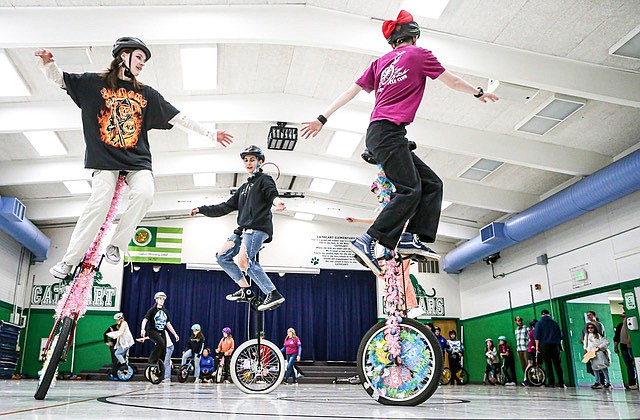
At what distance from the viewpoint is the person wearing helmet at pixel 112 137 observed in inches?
106

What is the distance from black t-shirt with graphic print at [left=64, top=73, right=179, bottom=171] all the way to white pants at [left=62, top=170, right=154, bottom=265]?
7 cm

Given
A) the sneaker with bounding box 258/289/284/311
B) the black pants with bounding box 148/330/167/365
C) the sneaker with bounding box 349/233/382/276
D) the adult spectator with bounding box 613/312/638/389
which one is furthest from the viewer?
the adult spectator with bounding box 613/312/638/389

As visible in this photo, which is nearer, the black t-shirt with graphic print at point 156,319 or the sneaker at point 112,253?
the sneaker at point 112,253

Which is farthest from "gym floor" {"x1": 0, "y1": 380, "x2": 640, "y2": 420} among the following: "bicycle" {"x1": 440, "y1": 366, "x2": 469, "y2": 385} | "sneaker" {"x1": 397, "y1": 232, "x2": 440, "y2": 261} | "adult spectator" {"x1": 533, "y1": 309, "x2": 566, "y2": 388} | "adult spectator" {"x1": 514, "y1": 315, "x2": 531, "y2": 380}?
"bicycle" {"x1": 440, "y1": 366, "x2": 469, "y2": 385}

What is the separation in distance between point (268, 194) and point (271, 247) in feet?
44.4

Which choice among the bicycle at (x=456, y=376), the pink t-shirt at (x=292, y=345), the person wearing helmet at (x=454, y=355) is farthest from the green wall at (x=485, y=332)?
the pink t-shirt at (x=292, y=345)

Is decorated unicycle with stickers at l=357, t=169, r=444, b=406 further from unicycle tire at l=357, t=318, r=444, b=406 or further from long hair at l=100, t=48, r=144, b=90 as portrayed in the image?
long hair at l=100, t=48, r=144, b=90

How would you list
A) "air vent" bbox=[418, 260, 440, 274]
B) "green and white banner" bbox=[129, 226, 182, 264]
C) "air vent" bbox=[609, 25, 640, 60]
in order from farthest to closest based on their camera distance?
1. "air vent" bbox=[418, 260, 440, 274]
2. "green and white banner" bbox=[129, 226, 182, 264]
3. "air vent" bbox=[609, 25, 640, 60]

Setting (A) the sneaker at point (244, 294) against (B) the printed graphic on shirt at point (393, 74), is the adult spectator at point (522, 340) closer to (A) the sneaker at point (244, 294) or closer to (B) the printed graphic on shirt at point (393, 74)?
(A) the sneaker at point (244, 294)

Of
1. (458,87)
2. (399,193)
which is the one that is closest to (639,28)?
(458,87)

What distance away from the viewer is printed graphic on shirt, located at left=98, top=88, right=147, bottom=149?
282 cm

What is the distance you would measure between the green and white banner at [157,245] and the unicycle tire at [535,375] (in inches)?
437

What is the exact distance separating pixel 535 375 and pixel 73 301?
12.1 meters

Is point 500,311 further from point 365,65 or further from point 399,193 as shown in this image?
point 399,193
